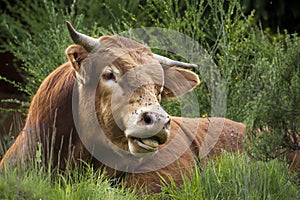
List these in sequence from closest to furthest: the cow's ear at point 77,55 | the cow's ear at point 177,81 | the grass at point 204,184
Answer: the grass at point 204,184
the cow's ear at point 77,55
the cow's ear at point 177,81

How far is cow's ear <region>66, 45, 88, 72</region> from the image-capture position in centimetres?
612

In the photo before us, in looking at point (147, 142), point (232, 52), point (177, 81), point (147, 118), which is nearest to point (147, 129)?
point (147, 118)

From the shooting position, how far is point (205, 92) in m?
8.66

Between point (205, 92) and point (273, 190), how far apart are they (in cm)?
311

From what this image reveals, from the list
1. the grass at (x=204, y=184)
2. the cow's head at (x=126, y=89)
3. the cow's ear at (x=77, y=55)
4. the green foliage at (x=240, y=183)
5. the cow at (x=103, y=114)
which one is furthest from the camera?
the cow's ear at (x=77, y=55)

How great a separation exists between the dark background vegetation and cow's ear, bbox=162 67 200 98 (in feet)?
1.72

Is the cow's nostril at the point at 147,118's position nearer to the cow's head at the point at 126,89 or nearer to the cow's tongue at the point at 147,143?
the cow's head at the point at 126,89

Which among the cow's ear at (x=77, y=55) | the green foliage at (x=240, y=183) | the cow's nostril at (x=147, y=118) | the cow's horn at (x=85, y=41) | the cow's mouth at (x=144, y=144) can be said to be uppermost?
the cow's horn at (x=85, y=41)

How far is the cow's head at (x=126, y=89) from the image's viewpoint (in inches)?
222

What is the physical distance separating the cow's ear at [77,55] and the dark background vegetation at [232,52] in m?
0.69

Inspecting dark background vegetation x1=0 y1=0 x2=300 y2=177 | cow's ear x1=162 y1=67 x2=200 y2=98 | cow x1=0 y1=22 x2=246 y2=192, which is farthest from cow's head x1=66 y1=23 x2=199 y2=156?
dark background vegetation x1=0 y1=0 x2=300 y2=177

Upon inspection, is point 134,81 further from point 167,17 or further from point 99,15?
point 99,15

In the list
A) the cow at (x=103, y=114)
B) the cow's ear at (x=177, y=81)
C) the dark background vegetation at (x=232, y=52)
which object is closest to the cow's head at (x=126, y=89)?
the cow at (x=103, y=114)

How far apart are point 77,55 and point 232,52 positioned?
2994 millimetres
